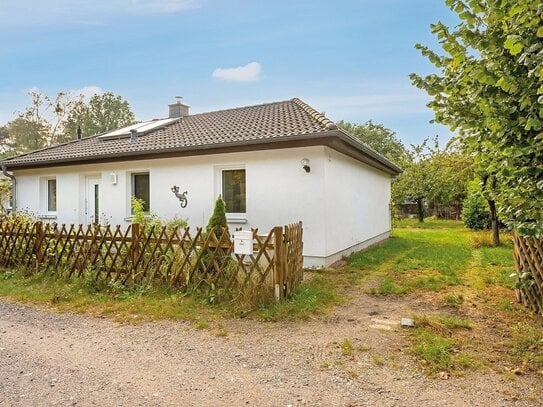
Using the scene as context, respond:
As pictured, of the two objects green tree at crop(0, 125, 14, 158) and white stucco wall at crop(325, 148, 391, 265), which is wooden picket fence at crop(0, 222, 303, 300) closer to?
white stucco wall at crop(325, 148, 391, 265)

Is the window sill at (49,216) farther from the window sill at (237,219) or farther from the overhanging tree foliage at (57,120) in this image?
the overhanging tree foliage at (57,120)

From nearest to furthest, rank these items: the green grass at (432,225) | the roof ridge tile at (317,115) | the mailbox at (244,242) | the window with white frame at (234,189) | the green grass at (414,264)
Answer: the mailbox at (244,242) → the green grass at (414,264) → the roof ridge tile at (317,115) → the window with white frame at (234,189) → the green grass at (432,225)

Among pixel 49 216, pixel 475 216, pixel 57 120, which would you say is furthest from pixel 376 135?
pixel 49 216

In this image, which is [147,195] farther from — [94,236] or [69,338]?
[69,338]

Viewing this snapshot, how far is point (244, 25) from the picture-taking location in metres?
11.6

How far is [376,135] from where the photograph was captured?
4781cm

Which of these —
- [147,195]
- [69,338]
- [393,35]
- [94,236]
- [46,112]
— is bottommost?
[69,338]

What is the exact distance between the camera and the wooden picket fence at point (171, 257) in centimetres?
585

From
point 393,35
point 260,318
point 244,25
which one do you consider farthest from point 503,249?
point 244,25

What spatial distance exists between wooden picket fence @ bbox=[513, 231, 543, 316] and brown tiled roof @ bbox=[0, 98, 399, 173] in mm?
4235

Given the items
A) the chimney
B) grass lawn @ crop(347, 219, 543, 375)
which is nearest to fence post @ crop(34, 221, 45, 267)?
grass lawn @ crop(347, 219, 543, 375)

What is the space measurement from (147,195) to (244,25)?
6.37 m

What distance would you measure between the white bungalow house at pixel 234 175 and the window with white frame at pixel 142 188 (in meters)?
0.03

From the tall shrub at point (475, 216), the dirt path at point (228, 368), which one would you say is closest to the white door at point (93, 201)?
the dirt path at point (228, 368)
